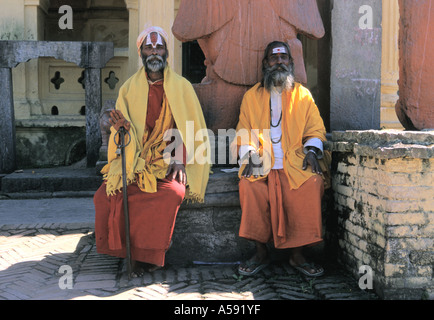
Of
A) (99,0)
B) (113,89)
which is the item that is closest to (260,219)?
(113,89)

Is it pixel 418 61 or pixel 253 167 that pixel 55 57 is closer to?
pixel 253 167

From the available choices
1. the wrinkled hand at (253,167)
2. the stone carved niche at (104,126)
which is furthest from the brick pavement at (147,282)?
the stone carved niche at (104,126)

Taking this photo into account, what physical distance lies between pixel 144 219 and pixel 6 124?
5521 millimetres

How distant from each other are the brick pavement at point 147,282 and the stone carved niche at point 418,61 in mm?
1754

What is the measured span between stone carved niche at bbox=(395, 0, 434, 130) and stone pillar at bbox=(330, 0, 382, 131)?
0.86ft

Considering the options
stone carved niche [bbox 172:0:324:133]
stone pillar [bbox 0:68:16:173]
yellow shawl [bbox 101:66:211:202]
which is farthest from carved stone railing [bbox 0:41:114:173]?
yellow shawl [bbox 101:66:211:202]

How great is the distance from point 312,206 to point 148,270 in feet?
4.51

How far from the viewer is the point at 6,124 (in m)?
7.78

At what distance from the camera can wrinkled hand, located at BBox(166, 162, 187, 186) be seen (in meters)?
3.53

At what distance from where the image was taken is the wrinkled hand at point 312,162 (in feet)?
11.4

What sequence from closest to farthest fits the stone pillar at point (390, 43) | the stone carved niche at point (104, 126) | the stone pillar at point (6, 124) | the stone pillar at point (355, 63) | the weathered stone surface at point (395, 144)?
the weathered stone surface at point (395, 144)
the stone pillar at point (355, 63)
the stone carved niche at point (104, 126)
the stone pillar at point (6, 124)
the stone pillar at point (390, 43)

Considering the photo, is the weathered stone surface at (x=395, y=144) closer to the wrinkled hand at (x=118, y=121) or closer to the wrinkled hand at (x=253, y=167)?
the wrinkled hand at (x=253, y=167)

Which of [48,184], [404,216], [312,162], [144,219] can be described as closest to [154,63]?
[144,219]

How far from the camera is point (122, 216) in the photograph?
3420mm
